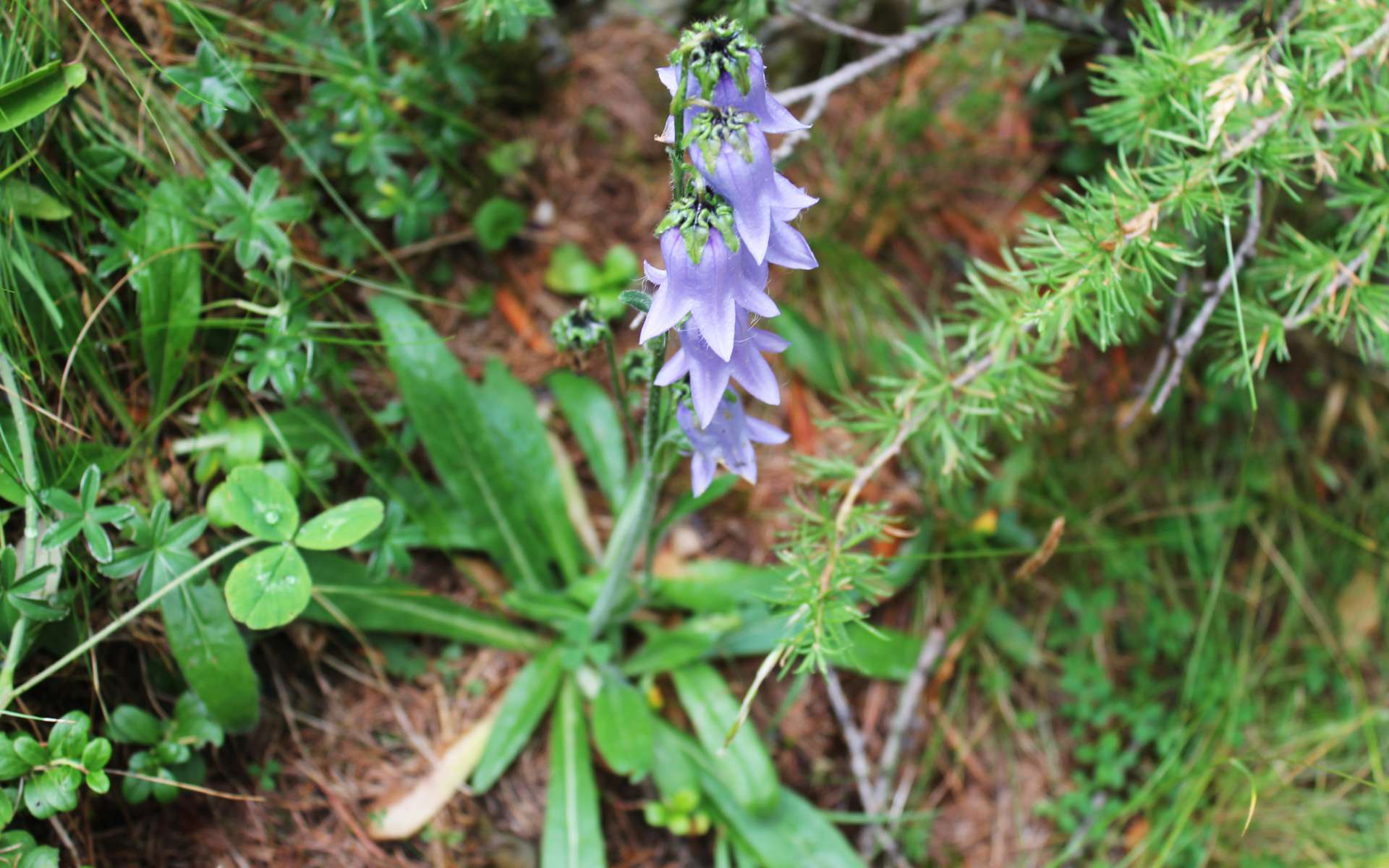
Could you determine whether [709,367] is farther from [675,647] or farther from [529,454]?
[529,454]

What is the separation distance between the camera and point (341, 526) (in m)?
2.38

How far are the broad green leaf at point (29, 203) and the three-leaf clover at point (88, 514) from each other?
2.19ft

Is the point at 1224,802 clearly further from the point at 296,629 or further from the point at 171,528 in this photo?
the point at 171,528

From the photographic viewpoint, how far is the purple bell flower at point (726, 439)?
2.13 metres

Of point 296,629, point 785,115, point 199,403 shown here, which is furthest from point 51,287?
point 785,115

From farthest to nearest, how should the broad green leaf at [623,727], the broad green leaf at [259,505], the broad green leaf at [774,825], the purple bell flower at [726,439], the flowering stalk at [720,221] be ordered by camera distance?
the broad green leaf at [774,825] → the broad green leaf at [623,727] → the broad green leaf at [259,505] → the purple bell flower at [726,439] → the flowering stalk at [720,221]

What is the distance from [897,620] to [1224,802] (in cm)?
118

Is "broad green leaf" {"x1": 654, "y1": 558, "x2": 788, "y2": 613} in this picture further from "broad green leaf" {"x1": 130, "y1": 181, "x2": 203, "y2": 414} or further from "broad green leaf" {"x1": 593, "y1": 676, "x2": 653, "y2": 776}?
"broad green leaf" {"x1": 130, "y1": 181, "x2": 203, "y2": 414}

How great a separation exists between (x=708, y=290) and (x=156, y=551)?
4.96 feet

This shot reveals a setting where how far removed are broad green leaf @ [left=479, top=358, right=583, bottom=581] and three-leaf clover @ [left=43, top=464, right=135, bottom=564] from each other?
1.14 m

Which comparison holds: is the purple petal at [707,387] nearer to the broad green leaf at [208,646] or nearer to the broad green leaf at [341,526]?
the broad green leaf at [341,526]

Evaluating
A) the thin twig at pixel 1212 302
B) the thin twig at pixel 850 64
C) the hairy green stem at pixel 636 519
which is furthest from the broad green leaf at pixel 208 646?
the thin twig at pixel 1212 302

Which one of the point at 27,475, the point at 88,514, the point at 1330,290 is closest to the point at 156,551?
the point at 88,514

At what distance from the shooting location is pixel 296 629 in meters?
2.72
